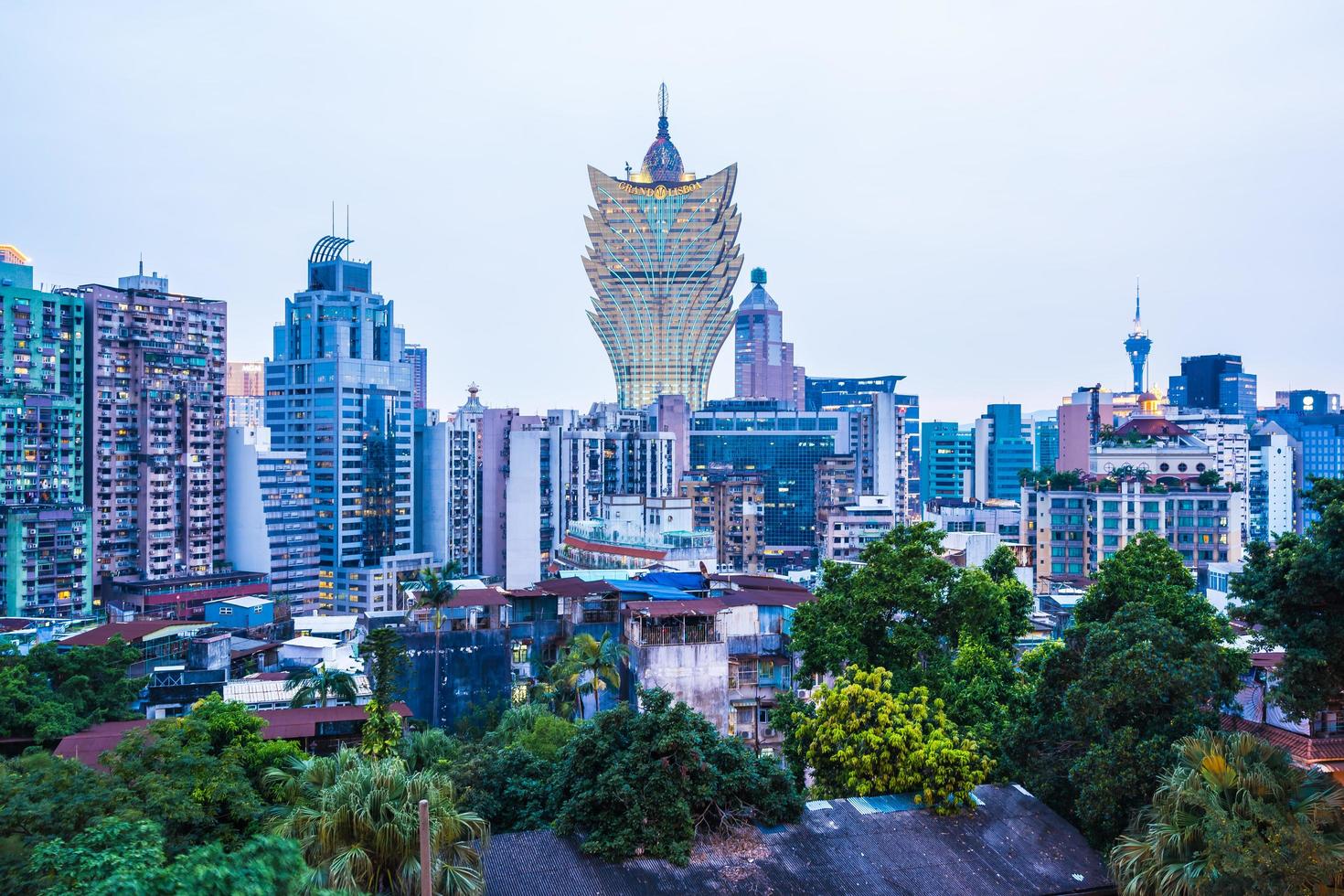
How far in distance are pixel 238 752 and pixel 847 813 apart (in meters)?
11.2

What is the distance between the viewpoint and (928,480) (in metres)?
172

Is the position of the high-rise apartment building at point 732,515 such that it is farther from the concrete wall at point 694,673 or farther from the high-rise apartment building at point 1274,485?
the concrete wall at point 694,673

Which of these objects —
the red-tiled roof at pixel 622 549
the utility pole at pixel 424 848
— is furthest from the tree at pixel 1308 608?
the red-tiled roof at pixel 622 549

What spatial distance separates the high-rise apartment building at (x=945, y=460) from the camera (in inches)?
6590

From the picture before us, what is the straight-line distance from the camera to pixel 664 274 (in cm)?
18450

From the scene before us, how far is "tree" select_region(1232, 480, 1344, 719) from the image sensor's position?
17.2 m

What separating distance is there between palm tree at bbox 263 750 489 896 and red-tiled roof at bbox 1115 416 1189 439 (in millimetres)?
72470

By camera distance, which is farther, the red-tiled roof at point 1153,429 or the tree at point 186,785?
the red-tiled roof at point 1153,429

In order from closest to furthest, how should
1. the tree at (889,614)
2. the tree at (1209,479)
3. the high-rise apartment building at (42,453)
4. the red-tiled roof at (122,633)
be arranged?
Answer: the tree at (889,614) < the red-tiled roof at (122,633) < the tree at (1209,479) < the high-rise apartment building at (42,453)

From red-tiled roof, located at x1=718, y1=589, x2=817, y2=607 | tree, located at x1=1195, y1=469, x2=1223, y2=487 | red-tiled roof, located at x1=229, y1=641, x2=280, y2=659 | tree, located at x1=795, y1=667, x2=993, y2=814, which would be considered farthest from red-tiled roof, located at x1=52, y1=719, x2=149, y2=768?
tree, located at x1=1195, y1=469, x2=1223, y2=487

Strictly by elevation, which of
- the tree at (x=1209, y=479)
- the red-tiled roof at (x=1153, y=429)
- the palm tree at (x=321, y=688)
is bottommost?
the palm tree at (x=321, y=688)

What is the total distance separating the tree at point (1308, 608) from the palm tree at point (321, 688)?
25065 millimetres

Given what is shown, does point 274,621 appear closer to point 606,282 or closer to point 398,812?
point 398,812

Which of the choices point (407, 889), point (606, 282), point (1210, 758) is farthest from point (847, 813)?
point (606, 282)
